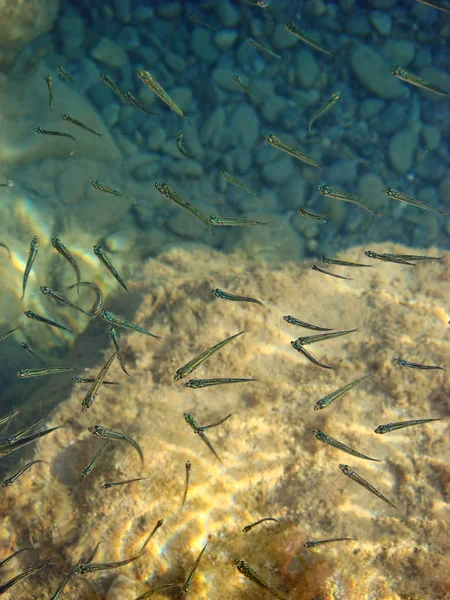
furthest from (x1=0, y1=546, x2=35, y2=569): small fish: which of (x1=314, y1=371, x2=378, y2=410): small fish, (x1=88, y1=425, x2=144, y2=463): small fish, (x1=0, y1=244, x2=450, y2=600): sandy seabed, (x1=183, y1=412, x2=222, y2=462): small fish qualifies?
(x1=314, y1=371, x2=378, y2=410): small fish

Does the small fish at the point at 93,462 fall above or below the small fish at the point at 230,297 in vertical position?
below

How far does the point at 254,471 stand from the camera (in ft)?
11.1

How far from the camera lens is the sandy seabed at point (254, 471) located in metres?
2.97

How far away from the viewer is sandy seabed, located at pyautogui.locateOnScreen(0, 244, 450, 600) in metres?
2.97

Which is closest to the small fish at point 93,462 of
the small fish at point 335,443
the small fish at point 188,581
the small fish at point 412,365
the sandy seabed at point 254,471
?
the sandy seabed at point 254,471

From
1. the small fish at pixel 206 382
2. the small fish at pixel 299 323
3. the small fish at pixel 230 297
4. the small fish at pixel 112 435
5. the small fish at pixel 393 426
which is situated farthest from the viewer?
the small fish at pixel 230 297

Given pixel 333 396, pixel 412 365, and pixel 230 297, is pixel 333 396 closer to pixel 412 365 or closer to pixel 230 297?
pixel 412 365

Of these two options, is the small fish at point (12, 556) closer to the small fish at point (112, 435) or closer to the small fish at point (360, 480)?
the small fish at point (112, 435)

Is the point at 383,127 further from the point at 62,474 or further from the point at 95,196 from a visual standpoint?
the point at 62,474

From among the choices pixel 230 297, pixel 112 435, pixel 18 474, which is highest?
pixel 230 297

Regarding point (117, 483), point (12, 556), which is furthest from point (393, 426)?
point (12, 556)

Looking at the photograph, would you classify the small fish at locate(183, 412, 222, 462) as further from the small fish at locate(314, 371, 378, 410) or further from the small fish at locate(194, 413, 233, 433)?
the small fish at locate(314, 371, 378, 410)

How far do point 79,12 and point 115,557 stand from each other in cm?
939

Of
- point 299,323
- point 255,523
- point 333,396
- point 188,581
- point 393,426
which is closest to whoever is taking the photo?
point 188,581
